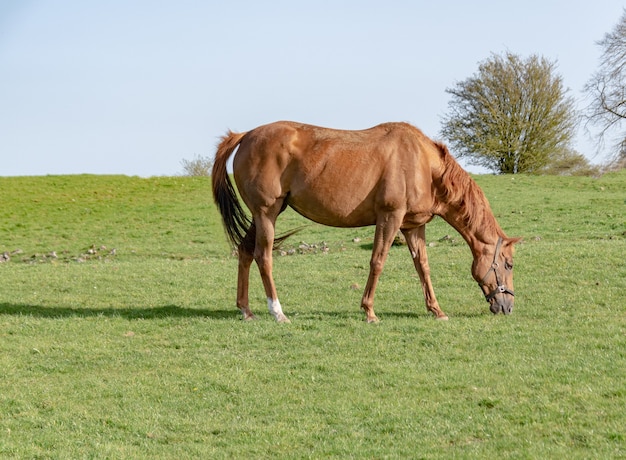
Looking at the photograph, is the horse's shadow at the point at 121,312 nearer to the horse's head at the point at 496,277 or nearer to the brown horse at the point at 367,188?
the brown horse at the point at 367,188

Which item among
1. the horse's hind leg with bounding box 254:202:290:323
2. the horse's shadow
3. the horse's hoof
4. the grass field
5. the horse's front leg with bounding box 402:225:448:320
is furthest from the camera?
the horse's shadow

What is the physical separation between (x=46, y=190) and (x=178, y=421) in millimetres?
32747

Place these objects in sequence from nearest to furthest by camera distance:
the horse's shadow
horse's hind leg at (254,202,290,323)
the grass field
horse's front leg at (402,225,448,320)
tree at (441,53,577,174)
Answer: the grass field < horse's hind leg at (254,202,290,323) < horse's front leg at (402,225,448,320) < the horse's shadow < tree at (441,53,577,174)

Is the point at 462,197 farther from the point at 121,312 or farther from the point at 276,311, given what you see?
the point at 121,312

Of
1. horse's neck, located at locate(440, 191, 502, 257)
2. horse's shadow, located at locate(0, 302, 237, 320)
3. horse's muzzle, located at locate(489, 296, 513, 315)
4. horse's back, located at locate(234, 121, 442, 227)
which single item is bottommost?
horse's shadow, located at locate(0, 302, 237, 320)

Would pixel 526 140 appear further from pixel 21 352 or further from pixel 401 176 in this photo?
pixel 21 352

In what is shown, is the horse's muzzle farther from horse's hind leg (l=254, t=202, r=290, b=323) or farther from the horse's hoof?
the horse's hoof

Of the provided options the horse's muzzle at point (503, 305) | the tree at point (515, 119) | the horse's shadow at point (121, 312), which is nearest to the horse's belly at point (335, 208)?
the horse's shadow at point (121, 312)

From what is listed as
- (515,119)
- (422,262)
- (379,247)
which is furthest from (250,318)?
(515,119)

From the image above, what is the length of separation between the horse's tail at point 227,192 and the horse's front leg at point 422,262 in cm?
235

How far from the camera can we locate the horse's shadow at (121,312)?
11.9m

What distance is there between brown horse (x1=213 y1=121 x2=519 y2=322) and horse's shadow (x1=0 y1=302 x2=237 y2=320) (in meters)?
0.76

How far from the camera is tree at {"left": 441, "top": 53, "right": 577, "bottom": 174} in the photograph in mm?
44562

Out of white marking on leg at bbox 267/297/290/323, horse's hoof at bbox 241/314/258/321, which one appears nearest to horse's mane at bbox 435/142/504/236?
white marking on leg at bbox 267/297/290/323
